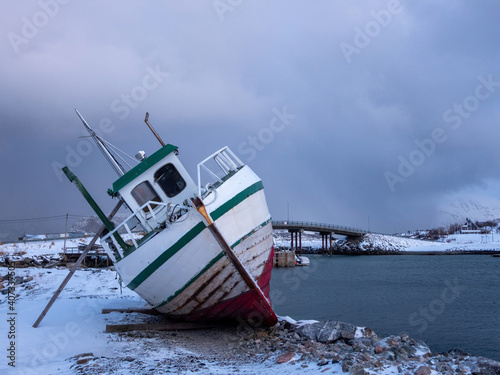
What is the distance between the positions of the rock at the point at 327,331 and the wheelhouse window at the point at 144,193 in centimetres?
582

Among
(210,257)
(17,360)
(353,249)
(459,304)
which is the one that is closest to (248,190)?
(210,257)

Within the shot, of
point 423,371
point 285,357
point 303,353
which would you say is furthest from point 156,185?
point 423,371

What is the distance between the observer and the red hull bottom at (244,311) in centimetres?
1228

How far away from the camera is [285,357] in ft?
32.0

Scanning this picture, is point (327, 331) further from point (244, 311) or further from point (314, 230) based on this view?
point (314, 230)

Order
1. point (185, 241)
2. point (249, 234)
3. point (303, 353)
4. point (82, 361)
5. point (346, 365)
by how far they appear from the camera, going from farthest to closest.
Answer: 1. point (249, 234)
2. point (185, 241)
3. point (303, 353)
4. point (82, 361)
5. point (346, 365)

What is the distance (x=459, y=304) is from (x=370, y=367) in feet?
54.5

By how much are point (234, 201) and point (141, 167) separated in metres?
3.00

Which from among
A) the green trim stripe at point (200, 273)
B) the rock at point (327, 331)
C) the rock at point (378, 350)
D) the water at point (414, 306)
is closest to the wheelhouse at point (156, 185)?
the green trim stripe at point (200, 273)

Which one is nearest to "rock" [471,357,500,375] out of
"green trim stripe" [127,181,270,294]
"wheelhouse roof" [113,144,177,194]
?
"green trim stripe" [127,181,270,294]

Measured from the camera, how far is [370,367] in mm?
8281

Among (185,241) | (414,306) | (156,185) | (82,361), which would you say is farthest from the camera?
(414,306)

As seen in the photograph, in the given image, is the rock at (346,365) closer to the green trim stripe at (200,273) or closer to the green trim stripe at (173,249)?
the green trim stripe at (200,273)

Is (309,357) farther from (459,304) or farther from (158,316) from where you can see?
(459,304)
